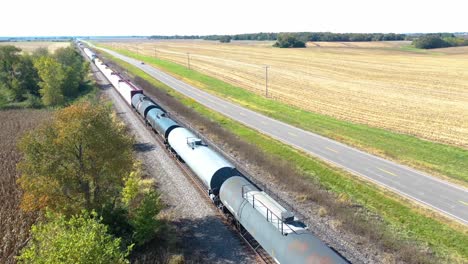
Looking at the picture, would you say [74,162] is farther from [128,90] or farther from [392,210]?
[128,90]

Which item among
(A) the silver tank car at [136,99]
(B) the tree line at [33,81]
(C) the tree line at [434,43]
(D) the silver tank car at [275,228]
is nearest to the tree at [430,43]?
(C) the tree line at [434,43]

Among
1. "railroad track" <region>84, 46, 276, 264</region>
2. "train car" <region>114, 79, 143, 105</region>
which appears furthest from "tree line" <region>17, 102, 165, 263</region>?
"train car" <region>114, 79, 143, 105</region>

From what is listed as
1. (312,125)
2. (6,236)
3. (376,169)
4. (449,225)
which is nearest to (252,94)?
(312,125)

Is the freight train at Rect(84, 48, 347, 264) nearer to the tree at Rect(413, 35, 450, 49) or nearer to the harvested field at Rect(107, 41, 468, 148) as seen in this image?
the harvested field at Rect(107, 41, 468, 148)

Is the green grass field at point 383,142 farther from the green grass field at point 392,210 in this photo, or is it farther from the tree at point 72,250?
the tree at point 72,250

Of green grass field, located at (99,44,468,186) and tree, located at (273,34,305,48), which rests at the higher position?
tree, located at (273,34,305,48)

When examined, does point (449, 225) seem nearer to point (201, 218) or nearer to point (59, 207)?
point (201, 218)
